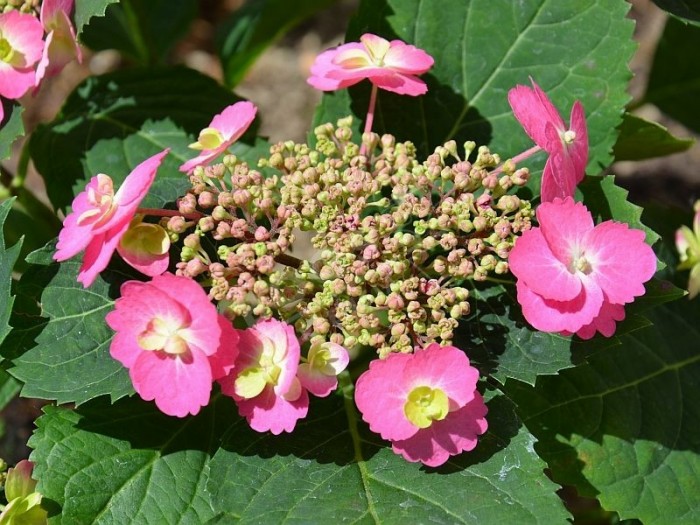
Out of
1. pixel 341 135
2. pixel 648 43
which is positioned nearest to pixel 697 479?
pixel 341 135

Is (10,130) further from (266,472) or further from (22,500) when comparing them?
(266,472)

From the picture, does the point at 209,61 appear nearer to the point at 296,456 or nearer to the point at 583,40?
the point at 583,40

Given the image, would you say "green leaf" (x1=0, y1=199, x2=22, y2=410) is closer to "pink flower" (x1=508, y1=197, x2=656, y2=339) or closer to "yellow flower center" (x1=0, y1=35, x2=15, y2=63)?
"yellow flower center" (x1=0, y1=35, x2=15, y2=63)

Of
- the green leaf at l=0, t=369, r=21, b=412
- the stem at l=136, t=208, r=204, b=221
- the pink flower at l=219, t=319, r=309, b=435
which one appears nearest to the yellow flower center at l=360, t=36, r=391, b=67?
the stem at l=136, t=208, r=204, b=221

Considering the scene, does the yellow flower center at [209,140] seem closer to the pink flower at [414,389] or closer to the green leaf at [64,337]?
the green leaf at [64,337]

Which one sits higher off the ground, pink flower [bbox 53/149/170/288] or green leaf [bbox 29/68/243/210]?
pink flower [bbox 53/149/170/288]

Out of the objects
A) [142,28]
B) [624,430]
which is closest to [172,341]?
[624,430]

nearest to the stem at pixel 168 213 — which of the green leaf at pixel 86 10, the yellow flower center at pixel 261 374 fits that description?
the yellow flower center at pixel 261 374
